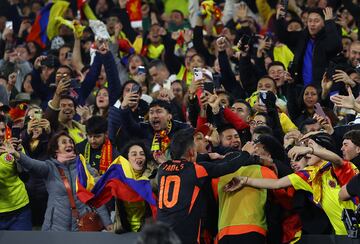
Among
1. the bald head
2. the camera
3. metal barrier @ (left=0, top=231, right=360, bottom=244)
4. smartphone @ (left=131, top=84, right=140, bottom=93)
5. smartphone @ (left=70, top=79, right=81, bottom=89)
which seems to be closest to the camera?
the camera

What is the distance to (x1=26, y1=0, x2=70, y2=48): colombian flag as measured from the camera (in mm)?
19812

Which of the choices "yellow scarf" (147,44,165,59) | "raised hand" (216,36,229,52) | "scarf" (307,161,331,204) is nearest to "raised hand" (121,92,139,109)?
"raised hand" (216,36,229,52)

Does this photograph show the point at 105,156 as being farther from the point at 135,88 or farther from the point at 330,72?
the point at 330,72

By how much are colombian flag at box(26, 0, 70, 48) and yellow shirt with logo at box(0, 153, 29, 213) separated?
7.24 m

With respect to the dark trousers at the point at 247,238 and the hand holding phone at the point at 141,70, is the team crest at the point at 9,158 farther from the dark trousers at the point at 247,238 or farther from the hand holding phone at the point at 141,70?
the hand holding phone at the point at 141,70

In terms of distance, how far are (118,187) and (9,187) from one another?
165 cm

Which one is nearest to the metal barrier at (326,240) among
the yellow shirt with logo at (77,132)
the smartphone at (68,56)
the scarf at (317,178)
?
the scarf at (317,178)

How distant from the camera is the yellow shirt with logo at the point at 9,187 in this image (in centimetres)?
1276

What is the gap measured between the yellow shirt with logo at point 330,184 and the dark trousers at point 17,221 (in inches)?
136

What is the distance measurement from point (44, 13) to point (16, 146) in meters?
7.79

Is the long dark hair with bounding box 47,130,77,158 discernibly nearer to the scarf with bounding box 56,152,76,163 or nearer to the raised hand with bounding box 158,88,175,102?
the scarf with bounding box 56,152,76,163

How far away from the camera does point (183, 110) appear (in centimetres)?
1523

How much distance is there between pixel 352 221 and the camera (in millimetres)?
10680

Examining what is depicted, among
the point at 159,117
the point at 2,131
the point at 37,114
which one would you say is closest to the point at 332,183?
the point at 159,117
